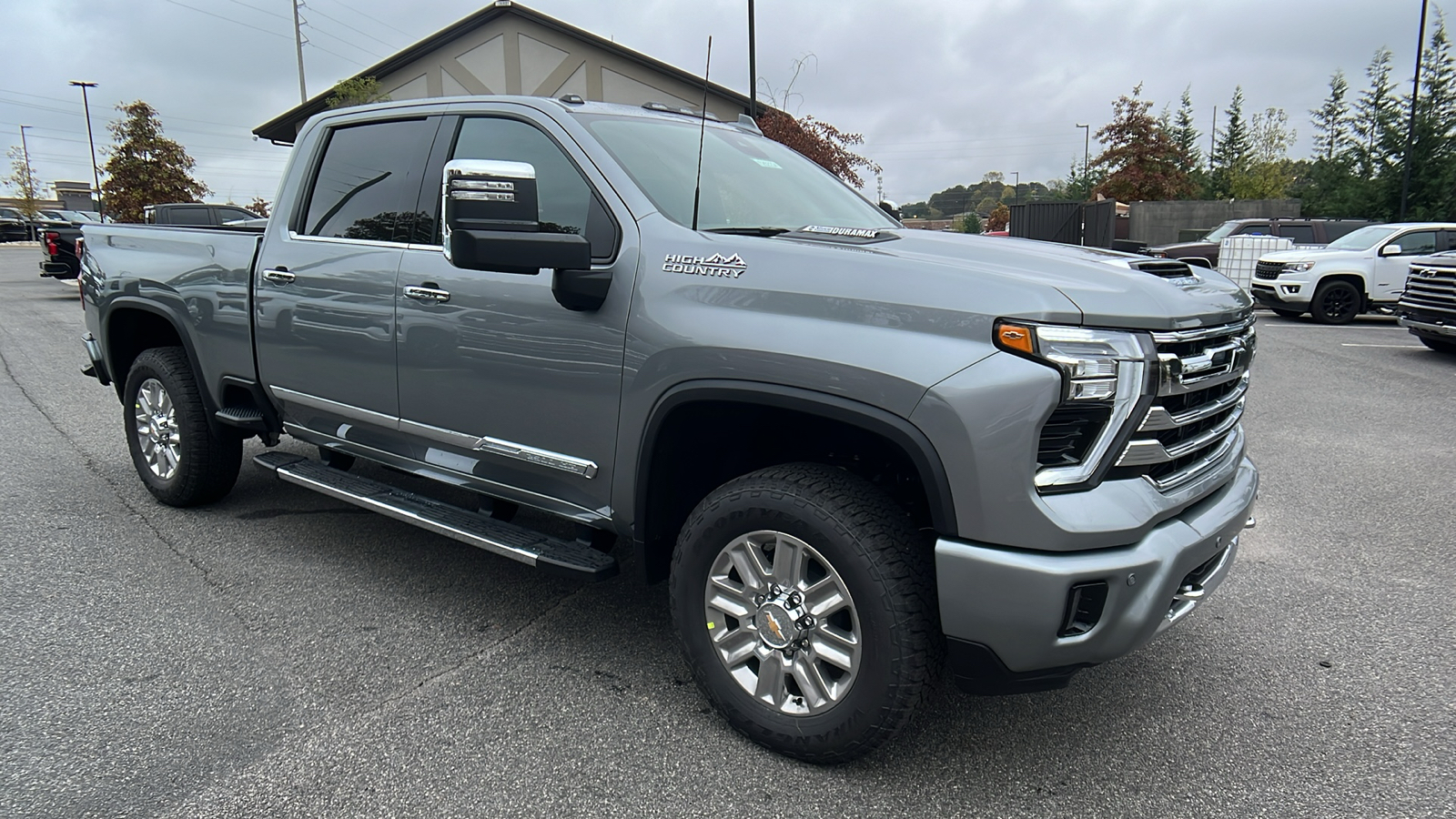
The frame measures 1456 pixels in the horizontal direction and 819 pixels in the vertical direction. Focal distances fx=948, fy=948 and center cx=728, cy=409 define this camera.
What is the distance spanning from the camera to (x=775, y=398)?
2629mm

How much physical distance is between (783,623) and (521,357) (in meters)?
1.26

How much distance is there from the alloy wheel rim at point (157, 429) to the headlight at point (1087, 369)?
14.3 ft

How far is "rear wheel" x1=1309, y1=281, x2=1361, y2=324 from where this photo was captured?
48.9 ft

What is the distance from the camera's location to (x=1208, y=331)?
101 inches

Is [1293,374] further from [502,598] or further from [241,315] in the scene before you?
[241,315]

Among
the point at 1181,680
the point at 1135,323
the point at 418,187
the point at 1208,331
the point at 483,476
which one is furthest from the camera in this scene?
the point at 418,187

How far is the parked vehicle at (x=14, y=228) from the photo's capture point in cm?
4975

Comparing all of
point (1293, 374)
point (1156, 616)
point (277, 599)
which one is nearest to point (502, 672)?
point (277, 599)

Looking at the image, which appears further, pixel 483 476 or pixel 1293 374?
pixel 1293 374

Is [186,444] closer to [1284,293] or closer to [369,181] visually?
[369,181]

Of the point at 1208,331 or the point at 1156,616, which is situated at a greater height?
the point at 1208,331

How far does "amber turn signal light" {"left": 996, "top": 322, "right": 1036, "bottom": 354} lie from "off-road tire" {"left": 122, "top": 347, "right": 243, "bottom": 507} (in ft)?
13.4

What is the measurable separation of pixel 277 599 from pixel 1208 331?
11.7 feet

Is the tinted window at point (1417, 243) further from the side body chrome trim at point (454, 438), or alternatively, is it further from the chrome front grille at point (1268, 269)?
the side body chrome trim at point (454, 438)
